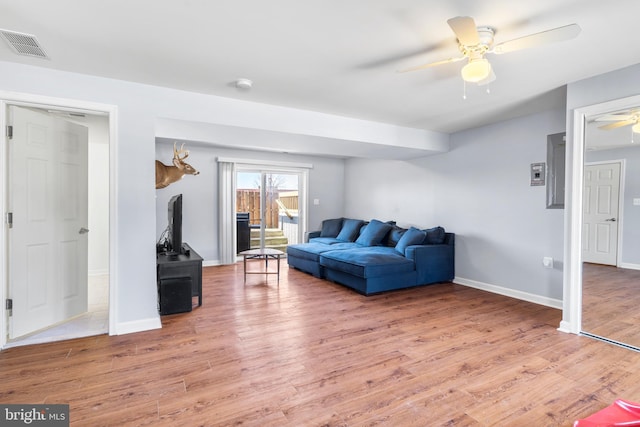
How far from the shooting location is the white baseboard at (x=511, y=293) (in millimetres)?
3866

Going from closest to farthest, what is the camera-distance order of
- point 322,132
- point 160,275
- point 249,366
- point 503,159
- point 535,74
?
point 249,366
point 535,74
point 160,275
point 322,132
point 503,159

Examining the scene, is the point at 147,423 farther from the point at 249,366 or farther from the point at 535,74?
the point at 535,74

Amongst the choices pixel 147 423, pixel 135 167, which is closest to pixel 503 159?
Result: pixel 135 167

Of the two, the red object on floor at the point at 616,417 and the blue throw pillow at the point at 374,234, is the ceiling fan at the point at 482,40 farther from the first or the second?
the blue throw pillow at the point at 374,234

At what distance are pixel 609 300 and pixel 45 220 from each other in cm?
550

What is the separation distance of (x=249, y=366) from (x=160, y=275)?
1.73 m

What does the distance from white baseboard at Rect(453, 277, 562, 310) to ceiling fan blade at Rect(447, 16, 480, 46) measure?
3.36m

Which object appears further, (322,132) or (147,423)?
(322,132)

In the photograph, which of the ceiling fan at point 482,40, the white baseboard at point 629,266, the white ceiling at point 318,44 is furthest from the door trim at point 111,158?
the white baseboard at point 629,266

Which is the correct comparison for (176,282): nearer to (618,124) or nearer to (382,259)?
(382,259)

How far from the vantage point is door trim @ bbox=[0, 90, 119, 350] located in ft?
8.75

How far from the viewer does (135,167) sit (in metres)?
3.03

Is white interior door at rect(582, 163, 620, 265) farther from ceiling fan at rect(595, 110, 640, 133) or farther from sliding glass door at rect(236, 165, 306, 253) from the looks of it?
sliding glass door at rect(236, 165, 306, 253)

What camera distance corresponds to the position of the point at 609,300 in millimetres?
3209
